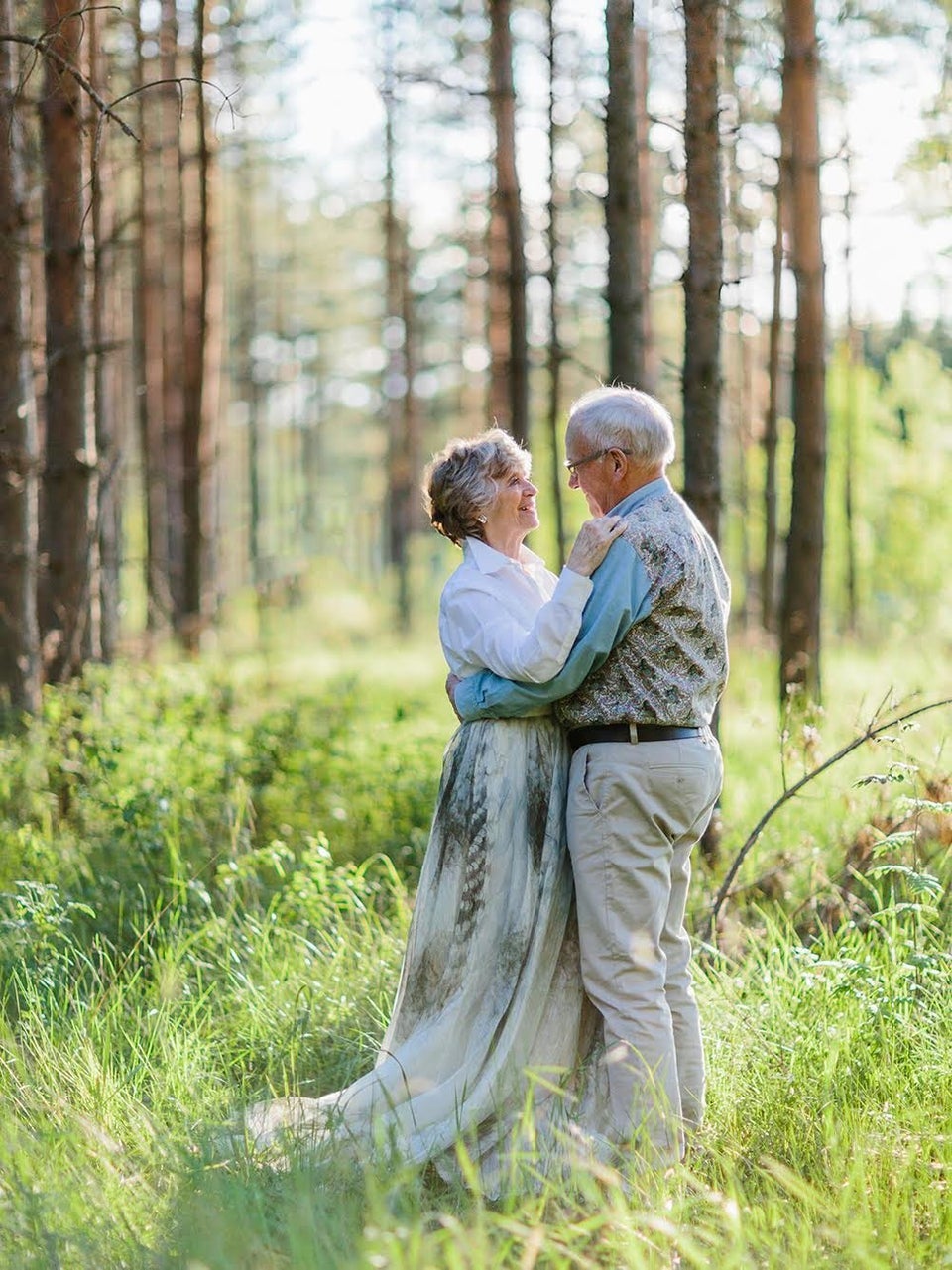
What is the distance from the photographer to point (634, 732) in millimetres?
3727

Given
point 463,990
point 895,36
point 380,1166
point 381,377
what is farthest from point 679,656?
point 381,377

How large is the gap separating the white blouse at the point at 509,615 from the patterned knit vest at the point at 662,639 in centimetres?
21

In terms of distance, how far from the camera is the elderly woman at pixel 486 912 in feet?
12.4

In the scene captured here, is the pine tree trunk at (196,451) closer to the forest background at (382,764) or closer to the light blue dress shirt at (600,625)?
the forest background at (382,764)

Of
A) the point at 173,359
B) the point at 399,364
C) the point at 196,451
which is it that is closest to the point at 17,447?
the point at 196,451

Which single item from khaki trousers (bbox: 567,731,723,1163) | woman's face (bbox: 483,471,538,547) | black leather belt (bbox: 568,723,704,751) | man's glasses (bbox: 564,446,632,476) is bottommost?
khaki trousers (bbox: 567,731,723,1163)

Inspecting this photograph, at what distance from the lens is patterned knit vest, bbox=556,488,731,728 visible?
370cm

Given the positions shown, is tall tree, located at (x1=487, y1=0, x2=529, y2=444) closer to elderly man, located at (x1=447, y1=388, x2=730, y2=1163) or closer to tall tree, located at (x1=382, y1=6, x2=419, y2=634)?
tall tree, located at (x1=382, y1=6, x2=419, y2=634)

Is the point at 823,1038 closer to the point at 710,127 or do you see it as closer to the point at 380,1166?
the point at 380,1166

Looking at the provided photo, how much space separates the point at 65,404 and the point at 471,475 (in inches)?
248

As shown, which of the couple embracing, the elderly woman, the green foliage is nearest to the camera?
the couple embracing

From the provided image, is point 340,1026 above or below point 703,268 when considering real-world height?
below

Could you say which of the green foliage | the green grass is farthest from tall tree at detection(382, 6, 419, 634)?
the green grass

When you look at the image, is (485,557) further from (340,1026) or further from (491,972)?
(340,1026)
